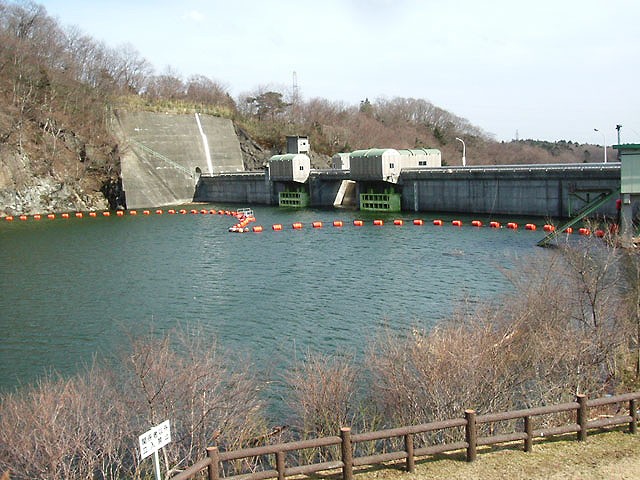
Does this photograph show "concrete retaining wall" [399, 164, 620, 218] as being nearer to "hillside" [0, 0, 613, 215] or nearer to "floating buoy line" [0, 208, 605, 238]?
"floating buoy line" [0, 208, 605, 238]

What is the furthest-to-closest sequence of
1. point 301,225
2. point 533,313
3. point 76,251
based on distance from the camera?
point 301,225, point 76,251, point 533,313

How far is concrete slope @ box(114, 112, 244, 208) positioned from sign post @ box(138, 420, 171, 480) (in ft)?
240

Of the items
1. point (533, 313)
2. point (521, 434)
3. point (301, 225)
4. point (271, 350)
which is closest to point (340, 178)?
point (301, 225)

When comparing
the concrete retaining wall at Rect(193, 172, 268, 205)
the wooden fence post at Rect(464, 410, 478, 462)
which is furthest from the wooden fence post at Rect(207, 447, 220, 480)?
the concrete retaining wall at Rect(193, 172, 268, 205)

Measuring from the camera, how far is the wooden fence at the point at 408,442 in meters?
11.9

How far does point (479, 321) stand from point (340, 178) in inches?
2329

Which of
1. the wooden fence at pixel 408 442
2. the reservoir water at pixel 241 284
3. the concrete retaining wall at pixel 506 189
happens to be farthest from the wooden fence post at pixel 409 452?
the concrete retaining wall at pixel 506 189

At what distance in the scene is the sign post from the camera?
10797 mm

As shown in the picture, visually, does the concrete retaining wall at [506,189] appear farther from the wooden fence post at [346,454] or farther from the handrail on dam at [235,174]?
the wooden fence post at [346,454]

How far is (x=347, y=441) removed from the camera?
12211 mm

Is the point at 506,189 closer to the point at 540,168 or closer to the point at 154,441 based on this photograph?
the point at 540,168

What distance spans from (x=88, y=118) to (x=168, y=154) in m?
11.0

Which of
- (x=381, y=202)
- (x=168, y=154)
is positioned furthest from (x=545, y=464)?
(x=168, y=154)

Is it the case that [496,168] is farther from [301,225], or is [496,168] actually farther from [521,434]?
[521,434]
